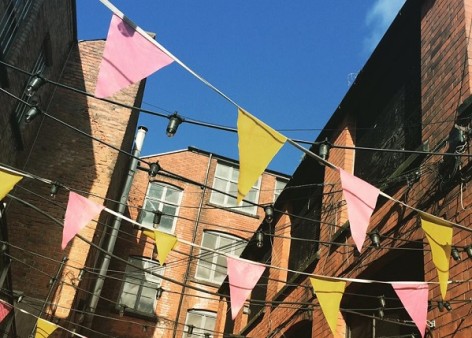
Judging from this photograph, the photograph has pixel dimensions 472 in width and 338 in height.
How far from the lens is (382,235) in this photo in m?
5.80

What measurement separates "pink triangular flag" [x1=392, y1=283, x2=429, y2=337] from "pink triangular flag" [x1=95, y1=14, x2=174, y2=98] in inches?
115

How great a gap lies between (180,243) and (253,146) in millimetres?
16814

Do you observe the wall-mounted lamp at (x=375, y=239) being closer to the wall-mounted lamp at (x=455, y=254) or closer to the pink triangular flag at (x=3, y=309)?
the wall-mounted lamp at (x=455, y=254)

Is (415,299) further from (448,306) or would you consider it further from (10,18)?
(10,18)

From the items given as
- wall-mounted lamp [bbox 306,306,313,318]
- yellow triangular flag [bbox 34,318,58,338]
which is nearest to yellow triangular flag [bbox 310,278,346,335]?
wall-mounted lamp [bbox 306,306,313,318]

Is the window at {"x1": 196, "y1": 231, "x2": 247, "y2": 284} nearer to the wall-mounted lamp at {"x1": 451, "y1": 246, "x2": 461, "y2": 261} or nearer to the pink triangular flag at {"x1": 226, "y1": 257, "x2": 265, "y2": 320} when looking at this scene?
the pink triangular flag at {"x1": 226, "y1": 257, "x2": 265, "y2": 320}

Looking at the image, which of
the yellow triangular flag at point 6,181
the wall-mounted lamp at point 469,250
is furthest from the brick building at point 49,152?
the wall-mounted lamp at point 469,250

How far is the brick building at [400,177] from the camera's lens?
15.3 feet

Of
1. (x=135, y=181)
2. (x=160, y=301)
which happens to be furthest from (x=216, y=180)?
(x=160, y=301)

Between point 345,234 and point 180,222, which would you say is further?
point 180,222

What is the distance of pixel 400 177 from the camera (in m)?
5.68

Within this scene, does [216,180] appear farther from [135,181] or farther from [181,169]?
[135,181]

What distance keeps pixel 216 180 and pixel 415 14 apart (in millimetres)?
15594

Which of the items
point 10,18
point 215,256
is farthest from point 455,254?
point 215,256
